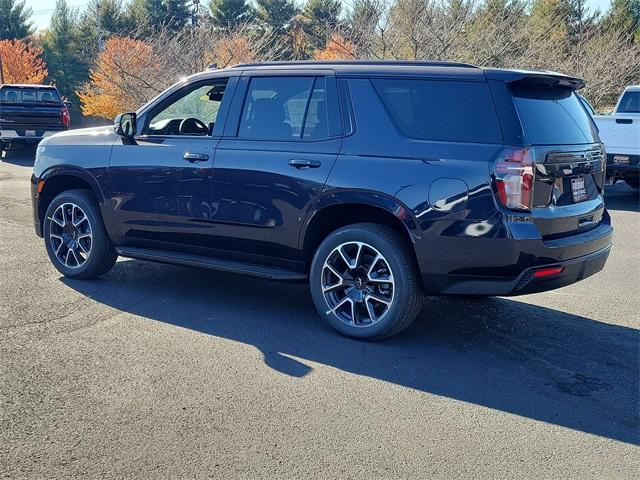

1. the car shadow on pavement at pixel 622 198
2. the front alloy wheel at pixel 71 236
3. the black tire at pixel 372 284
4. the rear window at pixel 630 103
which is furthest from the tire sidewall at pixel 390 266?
the rear window at pixel 630 103

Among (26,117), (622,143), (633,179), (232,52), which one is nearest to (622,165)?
(622,143)

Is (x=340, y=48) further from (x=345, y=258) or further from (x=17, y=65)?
(x=17, y=65)

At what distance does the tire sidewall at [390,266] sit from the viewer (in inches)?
187

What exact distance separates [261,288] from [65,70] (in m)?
42.0

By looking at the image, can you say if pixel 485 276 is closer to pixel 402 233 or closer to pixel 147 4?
pixel 402 233

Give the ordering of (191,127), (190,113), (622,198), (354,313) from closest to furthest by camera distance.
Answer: (354,313)
(191,127)
(190,113)
(622,198)

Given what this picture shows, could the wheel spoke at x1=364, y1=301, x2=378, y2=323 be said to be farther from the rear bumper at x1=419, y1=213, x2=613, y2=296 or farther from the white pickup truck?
the white pickup truck

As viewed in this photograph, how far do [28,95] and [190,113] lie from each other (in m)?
14.9

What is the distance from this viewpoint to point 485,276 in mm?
4520

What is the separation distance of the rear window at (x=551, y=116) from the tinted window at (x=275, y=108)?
152 cm

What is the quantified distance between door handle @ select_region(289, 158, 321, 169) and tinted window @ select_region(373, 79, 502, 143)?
0.64 m

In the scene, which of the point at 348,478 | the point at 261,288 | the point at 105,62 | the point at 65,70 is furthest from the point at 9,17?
the point at 348,478

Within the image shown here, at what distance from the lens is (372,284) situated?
495cm

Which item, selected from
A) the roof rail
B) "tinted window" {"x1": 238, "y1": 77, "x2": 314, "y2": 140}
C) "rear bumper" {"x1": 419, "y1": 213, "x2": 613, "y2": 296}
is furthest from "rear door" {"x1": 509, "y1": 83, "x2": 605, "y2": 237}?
"tinted window" {"x1": 238, "y1": 77, "x2": 314, "y2": 140}
